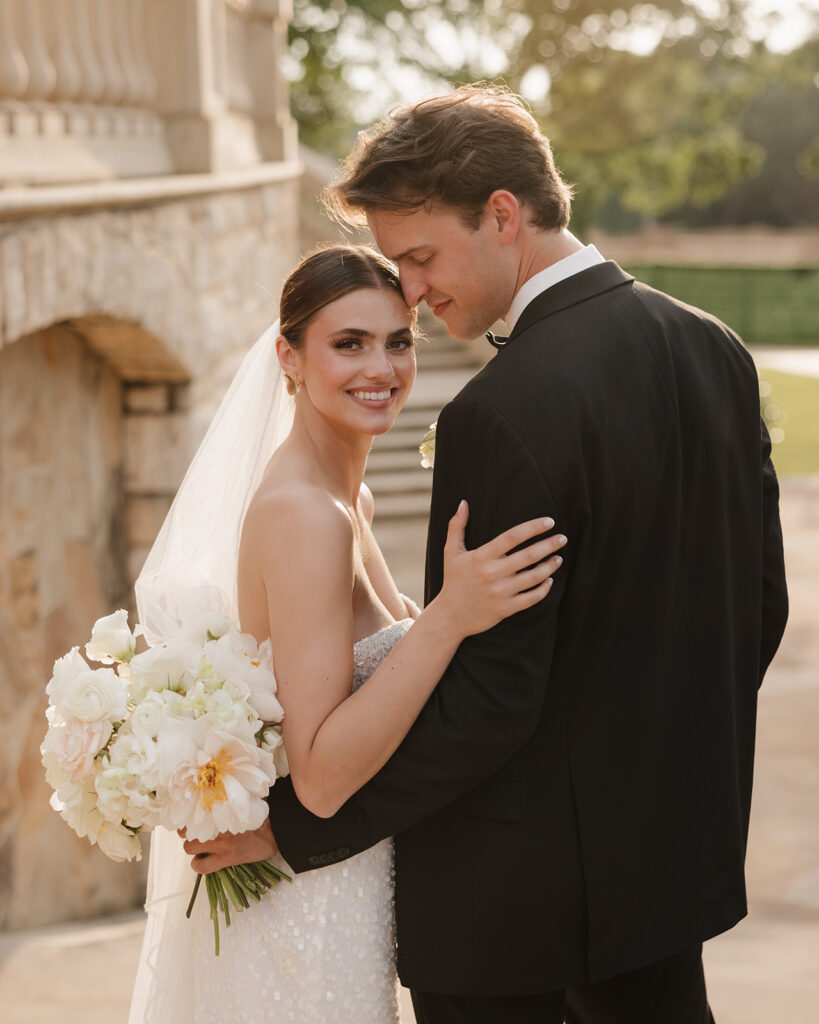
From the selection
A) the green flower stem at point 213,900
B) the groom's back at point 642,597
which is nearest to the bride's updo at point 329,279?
the groom's back at point 642,597

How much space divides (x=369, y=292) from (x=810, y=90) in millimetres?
42553

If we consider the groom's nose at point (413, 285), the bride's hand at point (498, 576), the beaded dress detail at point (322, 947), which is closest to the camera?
the bride's hand at point (498, 576)

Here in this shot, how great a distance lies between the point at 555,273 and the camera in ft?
6.77

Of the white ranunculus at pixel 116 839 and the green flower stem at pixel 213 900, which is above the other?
the white ranunculus at pixel 116 839

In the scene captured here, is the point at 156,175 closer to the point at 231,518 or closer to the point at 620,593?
the point at 231,518

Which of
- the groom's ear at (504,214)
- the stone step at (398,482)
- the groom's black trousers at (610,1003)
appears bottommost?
the stone step at (398,482)

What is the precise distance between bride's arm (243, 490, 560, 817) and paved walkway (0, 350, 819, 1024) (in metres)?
2.05

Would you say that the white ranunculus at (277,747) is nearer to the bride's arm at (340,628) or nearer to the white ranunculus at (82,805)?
the bride's arm at (340,628)

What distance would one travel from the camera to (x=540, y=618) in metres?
1.89

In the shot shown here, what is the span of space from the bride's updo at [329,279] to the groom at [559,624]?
16 cm

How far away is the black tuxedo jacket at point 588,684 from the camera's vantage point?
6.17 ft

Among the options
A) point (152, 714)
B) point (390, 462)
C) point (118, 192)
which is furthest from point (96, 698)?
point (390, 462)

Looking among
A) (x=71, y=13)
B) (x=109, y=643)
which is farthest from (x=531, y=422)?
(x=71, y=13)

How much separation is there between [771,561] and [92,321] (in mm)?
3898
